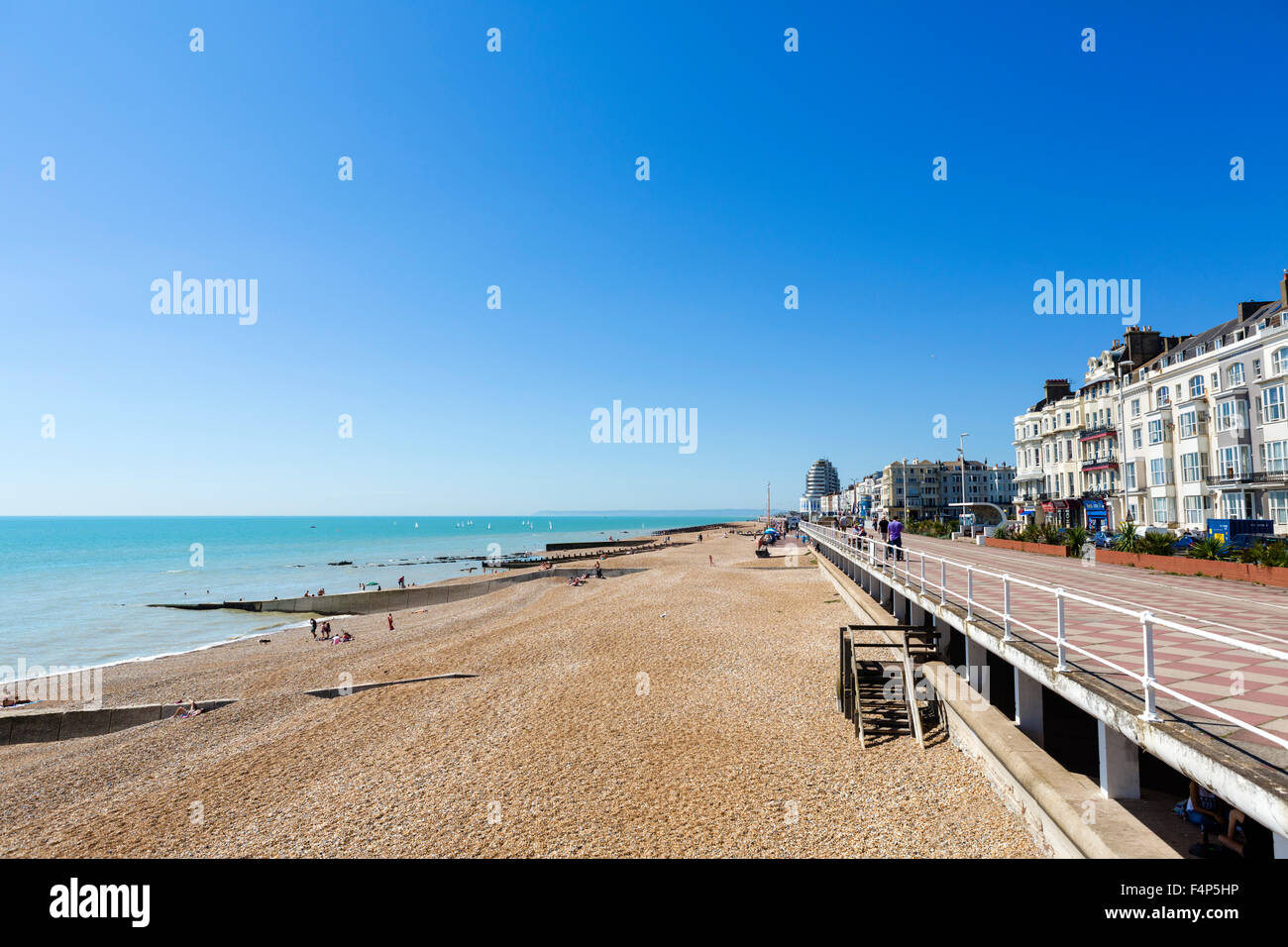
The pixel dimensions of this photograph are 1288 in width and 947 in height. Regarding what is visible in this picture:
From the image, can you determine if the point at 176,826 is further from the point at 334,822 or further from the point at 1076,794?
the point at 1076,794

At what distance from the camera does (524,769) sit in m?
11.6

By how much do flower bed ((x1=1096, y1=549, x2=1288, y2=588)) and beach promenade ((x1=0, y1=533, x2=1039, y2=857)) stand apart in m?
10.9

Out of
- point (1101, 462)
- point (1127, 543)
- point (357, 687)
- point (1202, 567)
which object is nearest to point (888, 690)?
point (1202, 567)

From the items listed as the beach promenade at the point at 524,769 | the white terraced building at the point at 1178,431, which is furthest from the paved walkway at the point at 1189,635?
the white terraced building at the point at 1178,431

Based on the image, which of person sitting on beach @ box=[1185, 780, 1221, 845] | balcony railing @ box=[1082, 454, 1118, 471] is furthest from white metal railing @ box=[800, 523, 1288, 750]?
balcony railing @ box=[1082, 454, 1118, 471]

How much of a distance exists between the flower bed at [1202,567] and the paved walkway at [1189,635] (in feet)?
1.69

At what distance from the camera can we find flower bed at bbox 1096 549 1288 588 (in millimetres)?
16453

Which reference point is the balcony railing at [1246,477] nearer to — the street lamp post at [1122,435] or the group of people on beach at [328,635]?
the street lamp post at [1122,435]

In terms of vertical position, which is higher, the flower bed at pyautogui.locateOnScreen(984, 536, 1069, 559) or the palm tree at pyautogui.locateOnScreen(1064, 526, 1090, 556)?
the palm tree at pyautogui.locateOnScreen(1064, 526, 1090, 556)

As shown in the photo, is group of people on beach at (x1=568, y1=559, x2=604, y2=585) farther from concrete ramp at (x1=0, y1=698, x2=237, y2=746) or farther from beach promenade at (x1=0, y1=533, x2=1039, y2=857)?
concrete ramp at (x1=0, y1=698, x2=237, y2=746)

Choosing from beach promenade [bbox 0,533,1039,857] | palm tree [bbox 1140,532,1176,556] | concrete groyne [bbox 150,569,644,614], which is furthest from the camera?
concrete groyne [bbox 150,569,644,614]

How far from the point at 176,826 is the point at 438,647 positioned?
13.5m
